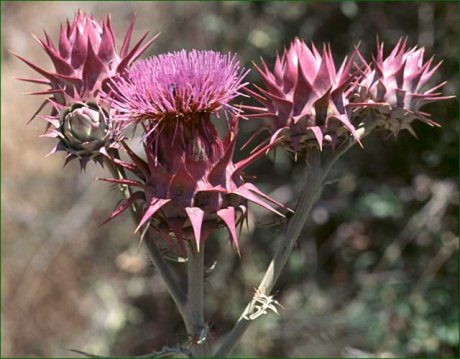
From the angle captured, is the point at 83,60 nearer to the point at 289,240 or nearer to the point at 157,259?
the point at 157,259

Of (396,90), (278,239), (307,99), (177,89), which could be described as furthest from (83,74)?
(278,239)

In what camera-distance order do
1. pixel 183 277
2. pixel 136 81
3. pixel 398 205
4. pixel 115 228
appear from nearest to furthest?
1. pixel 136 81
2. pixel 398 205
3. pixel 183 277
4. pixel 115 228

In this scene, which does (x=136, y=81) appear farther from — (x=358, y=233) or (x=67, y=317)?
(x=67, y=317)

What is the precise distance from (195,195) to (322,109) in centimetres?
36

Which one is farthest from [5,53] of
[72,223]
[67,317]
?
[67,317]

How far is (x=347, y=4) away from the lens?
409 centimetres

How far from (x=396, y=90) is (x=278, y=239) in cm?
253

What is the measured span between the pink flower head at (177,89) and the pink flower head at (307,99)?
103mm

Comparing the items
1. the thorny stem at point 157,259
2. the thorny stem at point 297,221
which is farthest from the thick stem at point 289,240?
the thorny stem at point 157,259

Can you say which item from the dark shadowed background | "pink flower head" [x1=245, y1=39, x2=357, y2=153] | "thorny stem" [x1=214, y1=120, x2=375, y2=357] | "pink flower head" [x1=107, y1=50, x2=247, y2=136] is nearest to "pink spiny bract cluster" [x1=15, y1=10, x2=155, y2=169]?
"pink flower head" [x1=107, y1=50, x2=247, y2=136]

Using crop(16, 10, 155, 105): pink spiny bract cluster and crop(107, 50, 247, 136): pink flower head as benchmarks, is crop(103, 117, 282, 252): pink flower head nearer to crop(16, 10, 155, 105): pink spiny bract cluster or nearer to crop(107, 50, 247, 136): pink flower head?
crop(107, 50, 247, 136): pink flower head

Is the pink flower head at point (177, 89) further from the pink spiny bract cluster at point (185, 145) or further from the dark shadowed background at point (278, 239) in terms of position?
the dark shadowed background at point (278, 239)

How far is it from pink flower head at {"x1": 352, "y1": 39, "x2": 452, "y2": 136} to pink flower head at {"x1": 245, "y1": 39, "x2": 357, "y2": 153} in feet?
0.31

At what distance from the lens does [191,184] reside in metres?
1.66
